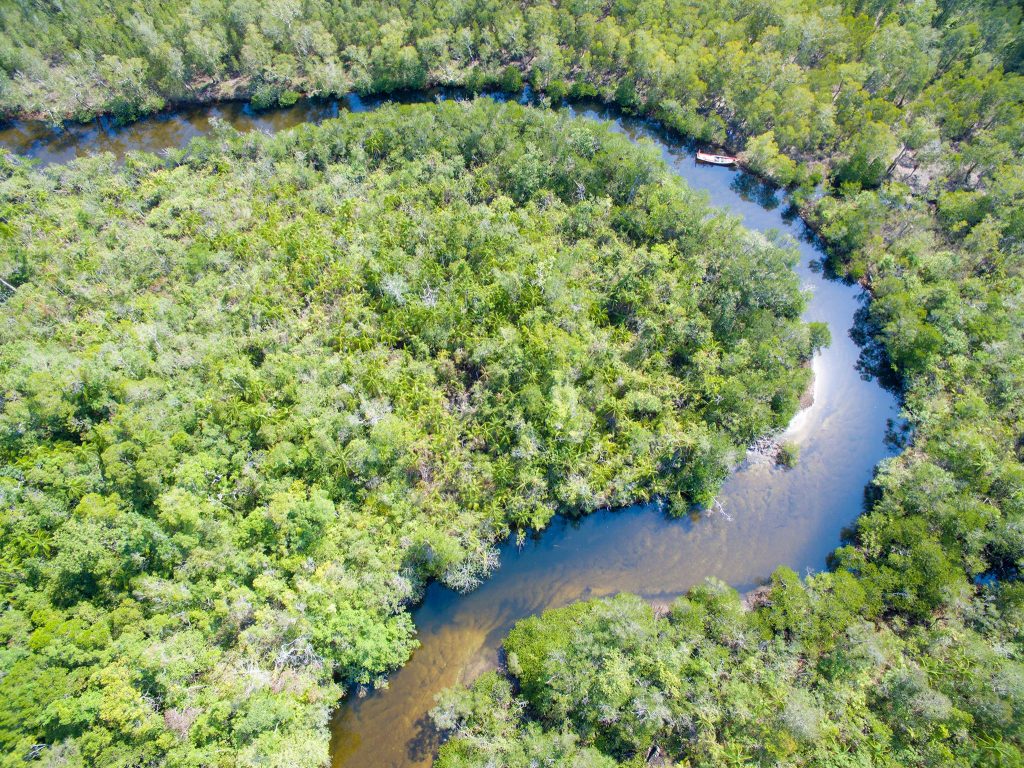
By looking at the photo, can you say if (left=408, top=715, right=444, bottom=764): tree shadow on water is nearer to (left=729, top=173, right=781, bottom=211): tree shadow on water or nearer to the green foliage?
the green foliage

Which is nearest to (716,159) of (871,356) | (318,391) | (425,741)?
(871,356)

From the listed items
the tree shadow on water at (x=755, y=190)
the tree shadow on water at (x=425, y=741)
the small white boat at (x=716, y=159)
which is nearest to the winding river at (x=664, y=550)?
the tree shadow on water at (x=425, y=741)

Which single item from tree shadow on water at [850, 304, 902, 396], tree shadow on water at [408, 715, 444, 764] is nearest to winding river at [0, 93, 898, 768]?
tree shadow on water at [408, 715, 444, 764]

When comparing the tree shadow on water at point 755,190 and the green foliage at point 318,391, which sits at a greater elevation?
the tree shadow on water at point 755,190

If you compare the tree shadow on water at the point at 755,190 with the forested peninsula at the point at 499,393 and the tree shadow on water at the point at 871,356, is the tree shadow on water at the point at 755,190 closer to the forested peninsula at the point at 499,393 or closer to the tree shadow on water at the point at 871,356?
the forested peninsula at the point at 499,393

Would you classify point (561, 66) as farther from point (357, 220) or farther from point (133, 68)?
point (133, 68)

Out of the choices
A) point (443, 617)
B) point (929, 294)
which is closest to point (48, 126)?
point (443, 617)

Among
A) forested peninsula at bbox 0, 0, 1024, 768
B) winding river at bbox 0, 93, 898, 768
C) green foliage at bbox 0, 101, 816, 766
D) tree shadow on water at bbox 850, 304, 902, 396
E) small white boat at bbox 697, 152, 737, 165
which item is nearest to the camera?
forested peninsula at bbox 0, 0, 1024, 768
